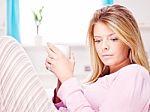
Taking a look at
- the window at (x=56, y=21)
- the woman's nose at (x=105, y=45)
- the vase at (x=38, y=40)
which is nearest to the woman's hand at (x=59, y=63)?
the woman's nose at (x=105, y=45)

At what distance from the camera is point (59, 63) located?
1.16m

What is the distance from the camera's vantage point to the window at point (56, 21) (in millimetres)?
4145

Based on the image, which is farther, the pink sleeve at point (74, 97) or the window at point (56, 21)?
the window at point (56, 21)

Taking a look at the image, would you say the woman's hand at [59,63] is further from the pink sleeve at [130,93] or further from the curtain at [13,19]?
the curtain at [13,19]

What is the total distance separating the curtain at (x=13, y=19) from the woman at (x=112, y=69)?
2.65 m

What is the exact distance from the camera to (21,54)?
3.90 feet

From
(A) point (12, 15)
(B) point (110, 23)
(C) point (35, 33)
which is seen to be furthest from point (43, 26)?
(B) point (110, 23)

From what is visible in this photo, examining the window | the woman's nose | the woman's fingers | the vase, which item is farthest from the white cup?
the window

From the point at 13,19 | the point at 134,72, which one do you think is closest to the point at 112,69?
the point at 134,72

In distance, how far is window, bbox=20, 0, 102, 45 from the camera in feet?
13.6

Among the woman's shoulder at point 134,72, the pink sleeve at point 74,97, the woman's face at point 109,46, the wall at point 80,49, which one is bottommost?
the wall at point 80,49

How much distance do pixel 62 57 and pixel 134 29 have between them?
0.29 m

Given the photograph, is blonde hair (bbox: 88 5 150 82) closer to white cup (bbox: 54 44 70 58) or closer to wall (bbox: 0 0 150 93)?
white cup (bbox: 54 44 70 58)

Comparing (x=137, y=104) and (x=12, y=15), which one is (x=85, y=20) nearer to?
(x=12, y=15)
